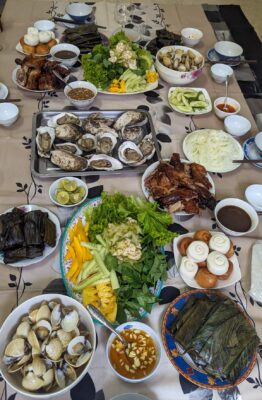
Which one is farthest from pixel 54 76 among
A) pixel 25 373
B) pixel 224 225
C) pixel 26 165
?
pixel 25 373

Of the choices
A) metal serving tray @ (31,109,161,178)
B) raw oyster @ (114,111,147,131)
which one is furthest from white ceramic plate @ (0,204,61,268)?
raw oyster @ (114,111,147,131)

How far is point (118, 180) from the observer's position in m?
1.90

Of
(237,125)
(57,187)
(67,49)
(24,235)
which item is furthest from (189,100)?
(24,235)

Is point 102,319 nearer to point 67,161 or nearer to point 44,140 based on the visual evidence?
point 67,161

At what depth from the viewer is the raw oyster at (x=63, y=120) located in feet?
6.63

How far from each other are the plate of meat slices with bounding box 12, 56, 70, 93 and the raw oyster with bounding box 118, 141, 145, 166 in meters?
0.74

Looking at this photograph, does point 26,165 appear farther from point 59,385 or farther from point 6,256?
point 59,385

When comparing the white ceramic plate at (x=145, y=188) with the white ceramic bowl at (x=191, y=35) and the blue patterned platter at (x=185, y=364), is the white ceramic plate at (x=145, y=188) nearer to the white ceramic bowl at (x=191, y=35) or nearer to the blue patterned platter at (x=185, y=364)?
the blue patterned platter at (x=185, y=364)

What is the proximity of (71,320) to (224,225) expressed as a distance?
872 millimetres

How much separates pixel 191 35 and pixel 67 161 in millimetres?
1667

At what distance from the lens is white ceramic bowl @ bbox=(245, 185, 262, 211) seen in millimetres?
1811

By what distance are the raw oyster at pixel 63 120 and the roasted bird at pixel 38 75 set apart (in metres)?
0.36

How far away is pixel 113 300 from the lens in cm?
139

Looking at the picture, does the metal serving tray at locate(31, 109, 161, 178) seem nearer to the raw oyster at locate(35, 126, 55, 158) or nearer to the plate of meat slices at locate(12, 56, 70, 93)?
the raw oyster at locate(35, 126, 55, 158)
